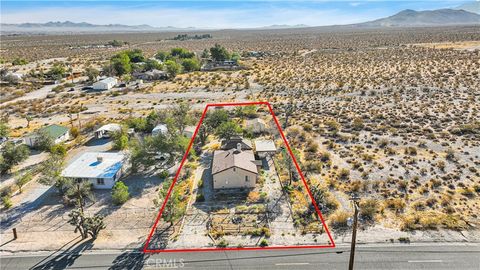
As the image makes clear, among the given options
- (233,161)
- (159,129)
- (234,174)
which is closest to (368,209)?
(234,174)

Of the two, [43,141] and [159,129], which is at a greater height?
[159,129]

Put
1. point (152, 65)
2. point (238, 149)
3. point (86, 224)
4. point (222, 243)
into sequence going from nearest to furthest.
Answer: point (222, 243)
point (86, 224)
point (238, 149)
point (152, 65)

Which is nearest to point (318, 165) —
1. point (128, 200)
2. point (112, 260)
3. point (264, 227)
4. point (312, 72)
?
point (264, 227)

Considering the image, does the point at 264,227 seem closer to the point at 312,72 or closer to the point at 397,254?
the point at 397,254

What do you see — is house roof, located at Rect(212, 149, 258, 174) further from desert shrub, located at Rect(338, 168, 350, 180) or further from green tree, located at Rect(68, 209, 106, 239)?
green tree, located at Rect(68, 209, 106, 239)

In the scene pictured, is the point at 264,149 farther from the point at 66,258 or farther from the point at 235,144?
the point at 66,258

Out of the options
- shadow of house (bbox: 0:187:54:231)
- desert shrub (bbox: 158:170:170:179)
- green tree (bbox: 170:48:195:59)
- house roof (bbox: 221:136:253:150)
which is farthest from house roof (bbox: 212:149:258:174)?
green tree (bbox: 170:48:195:59)

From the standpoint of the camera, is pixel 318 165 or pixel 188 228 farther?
pixel 318 165
